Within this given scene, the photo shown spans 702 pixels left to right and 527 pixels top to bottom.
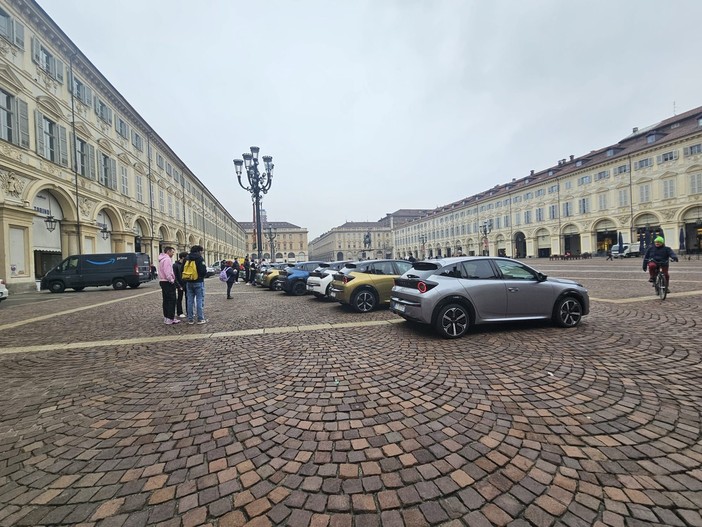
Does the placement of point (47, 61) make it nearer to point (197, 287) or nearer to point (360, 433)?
point (197, 287)

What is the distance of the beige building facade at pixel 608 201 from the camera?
3638 cm

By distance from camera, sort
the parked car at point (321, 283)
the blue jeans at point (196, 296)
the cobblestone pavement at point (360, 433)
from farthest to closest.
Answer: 1. the parked car at point (321, 283)
2. the blue jeans at point (196, 296)
3. the cobblestone pavement at point (360, 433)

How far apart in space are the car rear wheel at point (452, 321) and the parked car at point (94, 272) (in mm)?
19257

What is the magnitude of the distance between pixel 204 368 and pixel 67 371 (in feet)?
6.16

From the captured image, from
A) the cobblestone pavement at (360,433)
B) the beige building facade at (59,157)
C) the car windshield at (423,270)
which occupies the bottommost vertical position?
the cobblestone pavement at (360,433)

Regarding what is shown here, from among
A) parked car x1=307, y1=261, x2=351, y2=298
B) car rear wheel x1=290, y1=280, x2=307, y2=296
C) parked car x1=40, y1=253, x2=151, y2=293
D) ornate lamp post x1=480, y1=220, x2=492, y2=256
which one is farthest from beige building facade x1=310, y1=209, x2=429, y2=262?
parked car x1=307, y1=261, x2=351, y2=298

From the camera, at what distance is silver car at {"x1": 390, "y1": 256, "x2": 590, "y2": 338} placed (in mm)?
5629

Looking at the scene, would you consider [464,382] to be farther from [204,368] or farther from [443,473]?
[204,368]

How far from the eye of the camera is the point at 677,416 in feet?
9.35

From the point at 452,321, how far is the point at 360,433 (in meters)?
3.42

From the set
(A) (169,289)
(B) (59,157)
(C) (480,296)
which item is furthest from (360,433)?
(B) (59,157)

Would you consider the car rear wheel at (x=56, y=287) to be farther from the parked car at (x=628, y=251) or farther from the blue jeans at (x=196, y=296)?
the parked car at (x=628, y=251)

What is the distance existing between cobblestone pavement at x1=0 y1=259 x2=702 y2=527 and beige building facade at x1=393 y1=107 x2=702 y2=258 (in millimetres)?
35050

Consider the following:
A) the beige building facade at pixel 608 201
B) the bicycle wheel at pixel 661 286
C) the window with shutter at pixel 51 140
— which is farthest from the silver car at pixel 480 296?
the beige building facade at pixel 608 201
